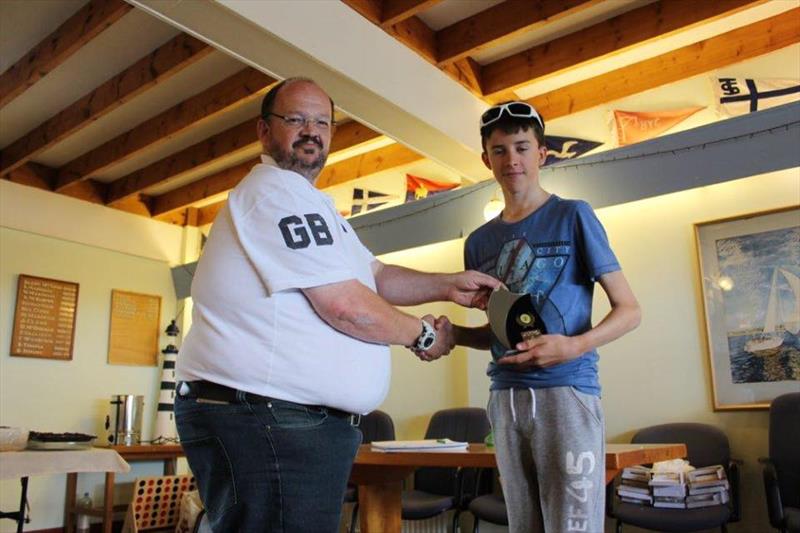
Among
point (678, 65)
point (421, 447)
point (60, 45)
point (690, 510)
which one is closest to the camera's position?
point (421, 447)

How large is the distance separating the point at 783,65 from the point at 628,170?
3.20ft

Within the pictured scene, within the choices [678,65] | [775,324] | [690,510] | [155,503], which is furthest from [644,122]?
[155,503]

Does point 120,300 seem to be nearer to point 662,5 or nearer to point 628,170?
point 628,170

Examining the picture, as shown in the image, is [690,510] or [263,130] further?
[690,510]

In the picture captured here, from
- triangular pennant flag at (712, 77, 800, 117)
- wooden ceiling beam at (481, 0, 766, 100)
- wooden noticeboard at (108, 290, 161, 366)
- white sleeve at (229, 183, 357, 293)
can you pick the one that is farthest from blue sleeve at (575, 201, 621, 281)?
wooden noticeboard at (108, 290, 161, 366)

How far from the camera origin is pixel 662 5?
356 cm

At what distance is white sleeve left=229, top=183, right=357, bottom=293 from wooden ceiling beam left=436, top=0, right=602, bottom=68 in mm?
2678

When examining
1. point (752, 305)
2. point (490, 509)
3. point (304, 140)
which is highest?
point (304, 140)

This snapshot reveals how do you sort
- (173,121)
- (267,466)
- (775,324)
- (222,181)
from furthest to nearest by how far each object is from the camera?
(222,181) → (173,121) → (775,324) → (267,466)

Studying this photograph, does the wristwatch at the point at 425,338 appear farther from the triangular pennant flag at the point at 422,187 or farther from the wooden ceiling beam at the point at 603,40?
the triangular pennant flag at the point at 422,187

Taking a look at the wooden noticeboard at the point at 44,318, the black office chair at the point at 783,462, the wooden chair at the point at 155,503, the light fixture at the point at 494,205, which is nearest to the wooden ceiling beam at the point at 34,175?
the wooden noticeboard at the point at 44,318

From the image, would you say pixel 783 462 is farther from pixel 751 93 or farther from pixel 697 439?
pixel 751 93

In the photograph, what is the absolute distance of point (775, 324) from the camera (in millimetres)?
→ 3348

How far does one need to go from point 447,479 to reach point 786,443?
1763 millimetres
